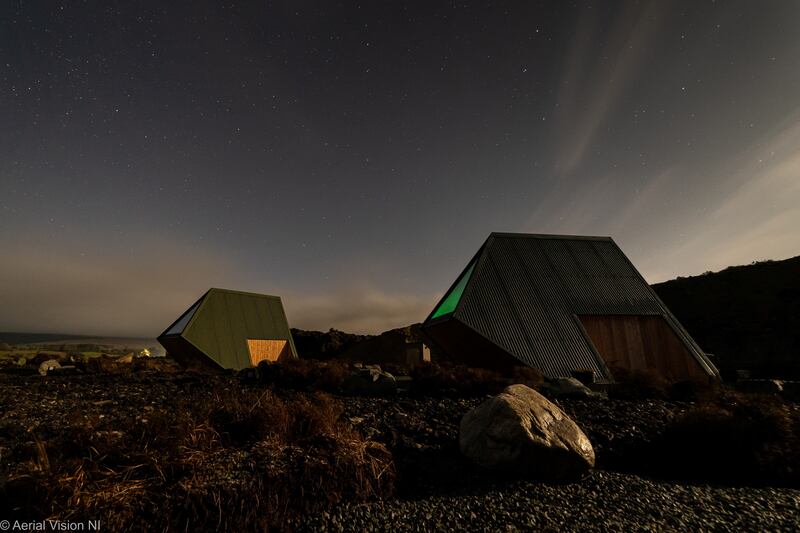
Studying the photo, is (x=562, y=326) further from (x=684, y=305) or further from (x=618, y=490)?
(x=684, y=305)

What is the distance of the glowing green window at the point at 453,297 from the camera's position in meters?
15.7

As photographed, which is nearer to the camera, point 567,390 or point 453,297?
point 567,390

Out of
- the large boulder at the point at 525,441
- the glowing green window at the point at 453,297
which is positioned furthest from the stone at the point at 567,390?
the glowing green window at the point at 453,297

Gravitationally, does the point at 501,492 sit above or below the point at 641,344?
below

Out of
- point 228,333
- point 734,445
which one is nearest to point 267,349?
point 228,333

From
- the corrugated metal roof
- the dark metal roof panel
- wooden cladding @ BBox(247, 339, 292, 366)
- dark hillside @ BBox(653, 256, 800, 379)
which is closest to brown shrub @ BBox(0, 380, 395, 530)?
the corrugated metal roof

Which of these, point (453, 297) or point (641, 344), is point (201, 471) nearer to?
point (453, 297)

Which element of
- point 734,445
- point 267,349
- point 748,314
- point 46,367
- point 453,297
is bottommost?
point 46,367

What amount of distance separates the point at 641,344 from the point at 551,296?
169 inches

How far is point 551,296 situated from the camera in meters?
15.8

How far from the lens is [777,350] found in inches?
1170

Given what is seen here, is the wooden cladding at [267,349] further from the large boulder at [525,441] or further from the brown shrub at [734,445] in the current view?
the brown shrub at [734,445]

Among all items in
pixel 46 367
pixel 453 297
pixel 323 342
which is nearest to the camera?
pixel 453 297

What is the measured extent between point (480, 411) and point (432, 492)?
5.94 feet
